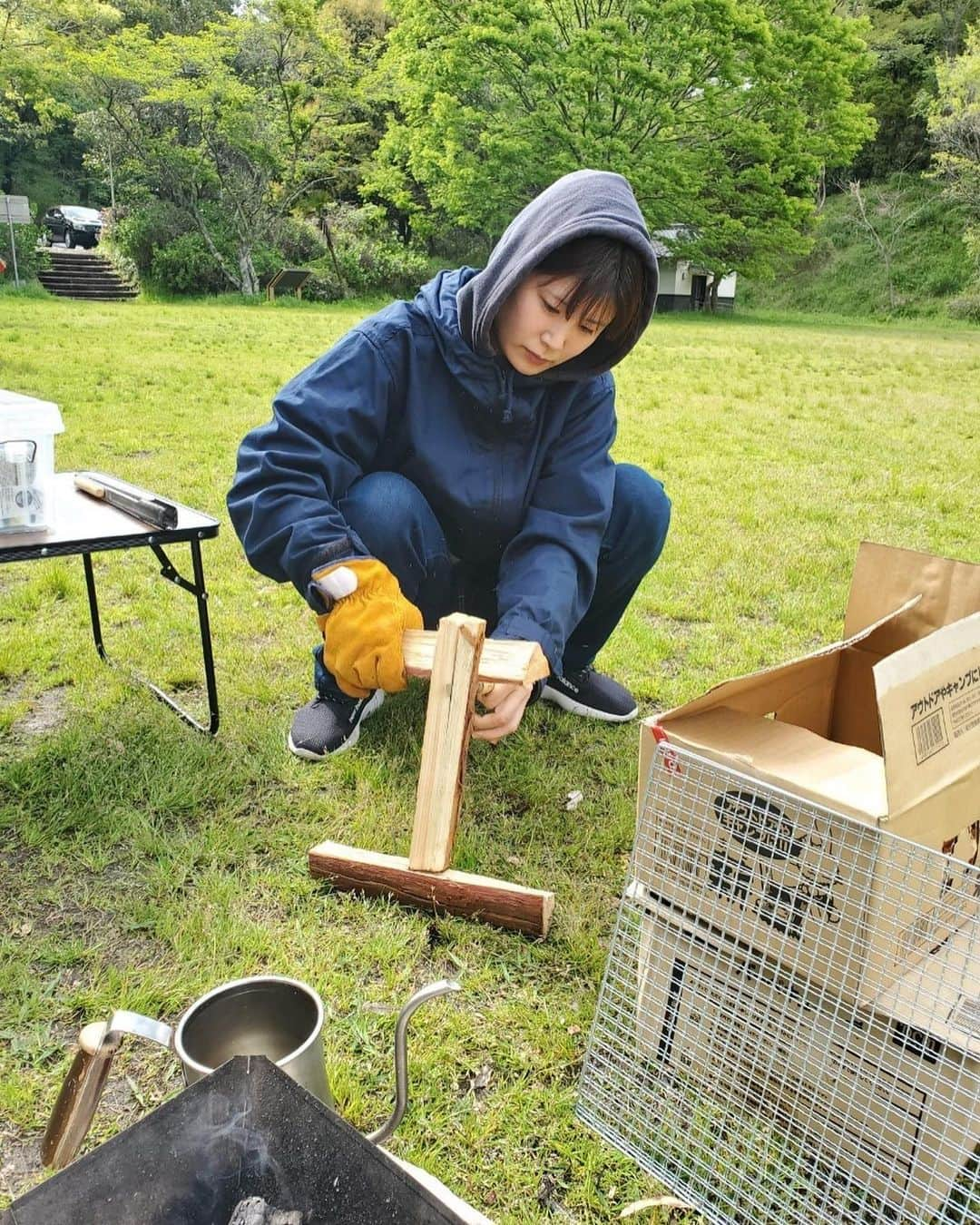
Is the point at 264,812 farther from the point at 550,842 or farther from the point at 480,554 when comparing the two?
the point at 480,554

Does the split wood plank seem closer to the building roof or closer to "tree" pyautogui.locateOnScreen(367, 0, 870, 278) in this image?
"tree" pyautogui.locateOnScreen(367, 0, 870, 278)

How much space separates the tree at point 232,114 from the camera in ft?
62.3

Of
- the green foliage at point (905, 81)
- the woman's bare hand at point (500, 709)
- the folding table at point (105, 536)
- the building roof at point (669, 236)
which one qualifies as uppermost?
the green foliage at point (905, 81)

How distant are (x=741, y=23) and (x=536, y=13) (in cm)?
422

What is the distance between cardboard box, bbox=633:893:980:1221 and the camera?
1.14 meters

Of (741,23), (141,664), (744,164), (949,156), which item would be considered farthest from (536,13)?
(141,664)

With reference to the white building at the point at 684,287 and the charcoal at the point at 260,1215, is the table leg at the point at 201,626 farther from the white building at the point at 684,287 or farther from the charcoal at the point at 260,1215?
the white building at the point at 684,287

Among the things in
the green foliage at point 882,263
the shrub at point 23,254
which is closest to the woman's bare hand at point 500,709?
the shrub at point 23,254

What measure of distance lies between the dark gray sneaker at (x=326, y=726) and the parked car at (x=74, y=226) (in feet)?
72.3

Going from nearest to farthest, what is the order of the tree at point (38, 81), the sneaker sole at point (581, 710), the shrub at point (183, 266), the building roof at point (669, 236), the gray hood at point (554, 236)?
the gray hood at point (554, 236)
the sneaker sole at point (581, 710)
the tree at point (38, 81)
the shrub at point (183, 266)
the building roof at point (669, 236)

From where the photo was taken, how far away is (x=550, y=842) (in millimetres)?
2051

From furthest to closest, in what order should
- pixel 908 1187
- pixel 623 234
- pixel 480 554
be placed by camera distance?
pixel 480 554
pixel 623 234
pixel 908 1187

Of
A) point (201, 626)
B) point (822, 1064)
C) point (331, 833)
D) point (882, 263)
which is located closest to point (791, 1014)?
point (822, 1064)

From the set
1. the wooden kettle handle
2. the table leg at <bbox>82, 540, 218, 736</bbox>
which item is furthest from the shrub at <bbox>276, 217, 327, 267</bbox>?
the wooden kettle handle
